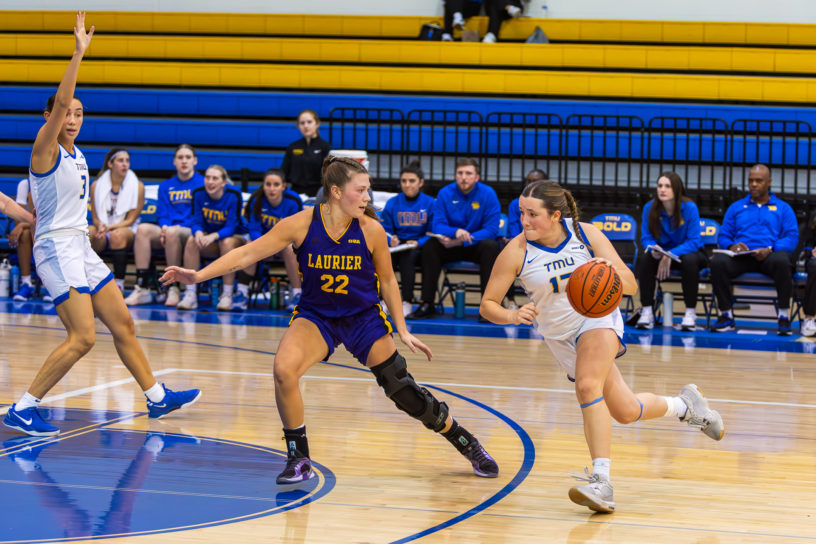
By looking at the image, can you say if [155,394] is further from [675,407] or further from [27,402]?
[675,407]

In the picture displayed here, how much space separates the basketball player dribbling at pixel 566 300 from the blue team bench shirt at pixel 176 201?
690 centimetres

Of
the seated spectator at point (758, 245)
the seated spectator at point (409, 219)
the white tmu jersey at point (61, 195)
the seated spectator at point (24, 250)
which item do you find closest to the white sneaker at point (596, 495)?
the white tmu jersey at point (61, 195)

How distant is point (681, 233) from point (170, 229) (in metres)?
5.21

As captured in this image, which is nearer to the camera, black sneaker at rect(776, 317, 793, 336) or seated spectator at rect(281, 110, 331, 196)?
black sneaker at rect(776, 317, 793, 336)

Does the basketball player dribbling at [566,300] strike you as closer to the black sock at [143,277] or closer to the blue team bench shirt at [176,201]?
the blue team bench shirt at [176,201]

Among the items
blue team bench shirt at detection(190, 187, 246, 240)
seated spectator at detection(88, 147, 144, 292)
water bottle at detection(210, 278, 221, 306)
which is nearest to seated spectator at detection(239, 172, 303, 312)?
blue team bench shirt at detection(190, 187, 246, 240)

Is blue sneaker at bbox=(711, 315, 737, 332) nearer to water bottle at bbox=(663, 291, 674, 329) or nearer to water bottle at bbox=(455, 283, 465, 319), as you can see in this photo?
water bottle at bbox=(663, 291, 674, 329)

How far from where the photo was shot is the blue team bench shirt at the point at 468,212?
9.62 metres

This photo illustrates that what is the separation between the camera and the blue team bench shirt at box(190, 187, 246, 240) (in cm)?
991

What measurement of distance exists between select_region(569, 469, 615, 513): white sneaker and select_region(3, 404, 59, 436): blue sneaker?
2.66 meters

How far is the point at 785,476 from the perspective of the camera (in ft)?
14.0

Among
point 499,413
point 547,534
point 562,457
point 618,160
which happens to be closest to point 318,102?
point 618,160

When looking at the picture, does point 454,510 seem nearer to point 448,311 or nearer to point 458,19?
point 448,311

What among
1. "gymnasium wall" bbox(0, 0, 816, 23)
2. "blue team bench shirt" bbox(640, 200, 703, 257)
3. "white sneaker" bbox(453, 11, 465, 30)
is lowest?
"blue team bench shirt" bbox(640, 200, 703, 257)
